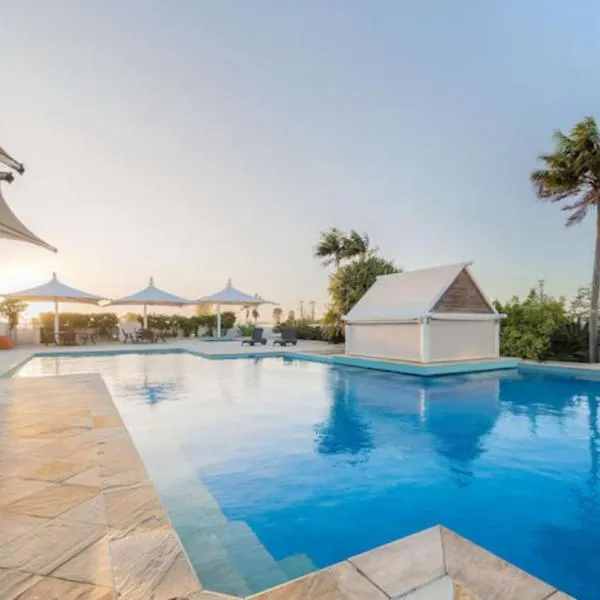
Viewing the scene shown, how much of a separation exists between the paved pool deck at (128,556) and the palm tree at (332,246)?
19476 mm

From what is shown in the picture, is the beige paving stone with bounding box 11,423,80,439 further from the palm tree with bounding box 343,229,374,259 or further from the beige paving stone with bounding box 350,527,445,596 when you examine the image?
the palm tree with bounding box 343,229,374,259

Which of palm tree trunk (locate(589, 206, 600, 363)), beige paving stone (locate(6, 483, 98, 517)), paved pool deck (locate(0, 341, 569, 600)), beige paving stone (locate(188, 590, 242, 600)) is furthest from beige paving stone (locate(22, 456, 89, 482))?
palm tree trunk (locate(589, 206, 600, 363))

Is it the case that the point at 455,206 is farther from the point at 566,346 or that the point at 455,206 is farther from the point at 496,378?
the point at 496,378

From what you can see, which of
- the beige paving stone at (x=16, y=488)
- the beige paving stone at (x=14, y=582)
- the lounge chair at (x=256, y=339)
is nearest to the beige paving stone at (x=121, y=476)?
the beige paving stone at (x=16, y=488)

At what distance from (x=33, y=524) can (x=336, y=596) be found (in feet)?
6.36

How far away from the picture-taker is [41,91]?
11.0 m

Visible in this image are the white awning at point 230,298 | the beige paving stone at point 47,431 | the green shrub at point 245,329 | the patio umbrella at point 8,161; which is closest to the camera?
the beige paving stone at point 47,431

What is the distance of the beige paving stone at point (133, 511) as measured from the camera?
2.47 metres

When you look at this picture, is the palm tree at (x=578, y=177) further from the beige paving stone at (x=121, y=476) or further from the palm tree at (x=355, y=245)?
the beige paving stone at (x=121, y=476)

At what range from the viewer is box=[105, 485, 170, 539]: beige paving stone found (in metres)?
2.47

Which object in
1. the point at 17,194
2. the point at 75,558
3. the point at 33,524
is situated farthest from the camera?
the point at 17,194

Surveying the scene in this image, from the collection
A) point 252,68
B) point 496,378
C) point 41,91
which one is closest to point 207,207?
point 252,68

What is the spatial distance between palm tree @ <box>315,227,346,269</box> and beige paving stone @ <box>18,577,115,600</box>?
2091 cm

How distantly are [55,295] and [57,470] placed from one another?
1788 cm
